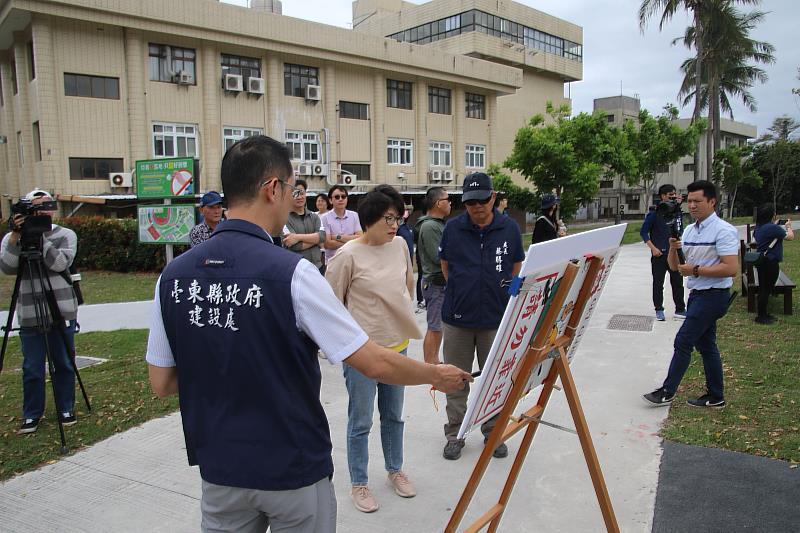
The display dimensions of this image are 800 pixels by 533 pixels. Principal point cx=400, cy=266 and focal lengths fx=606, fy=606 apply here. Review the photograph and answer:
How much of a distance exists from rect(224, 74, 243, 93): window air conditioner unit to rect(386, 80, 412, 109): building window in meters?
8.37

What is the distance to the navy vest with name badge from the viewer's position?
1821 mm

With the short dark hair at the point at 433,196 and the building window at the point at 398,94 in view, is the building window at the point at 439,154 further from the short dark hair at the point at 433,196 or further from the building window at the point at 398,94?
the short dark hair at the point at 433,196

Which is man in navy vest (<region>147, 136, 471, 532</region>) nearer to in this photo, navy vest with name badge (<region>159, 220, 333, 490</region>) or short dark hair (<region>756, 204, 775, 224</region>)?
navy vest with name badge (<region>159, 220, 333, 490</region>)

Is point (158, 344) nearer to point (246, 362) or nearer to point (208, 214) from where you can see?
point (246, 362)

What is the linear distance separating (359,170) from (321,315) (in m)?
28.5

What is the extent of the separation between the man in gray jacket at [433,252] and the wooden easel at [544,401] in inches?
124

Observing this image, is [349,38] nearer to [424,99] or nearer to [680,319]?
[424,99]

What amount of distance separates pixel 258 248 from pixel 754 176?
43.7 meters

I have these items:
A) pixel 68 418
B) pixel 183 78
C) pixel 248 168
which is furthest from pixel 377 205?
pixel 183 78

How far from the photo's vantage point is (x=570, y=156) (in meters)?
24.1

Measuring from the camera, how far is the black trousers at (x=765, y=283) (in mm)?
8516

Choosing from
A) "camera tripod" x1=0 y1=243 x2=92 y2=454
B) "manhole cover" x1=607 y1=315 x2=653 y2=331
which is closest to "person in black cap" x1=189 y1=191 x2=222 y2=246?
"camera tripod" x1=0 y1=243 x2=92 y2=454

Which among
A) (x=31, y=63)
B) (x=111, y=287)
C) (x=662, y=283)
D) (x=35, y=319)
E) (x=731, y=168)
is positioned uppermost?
(x=31, y=63)

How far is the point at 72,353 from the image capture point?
5051mm
